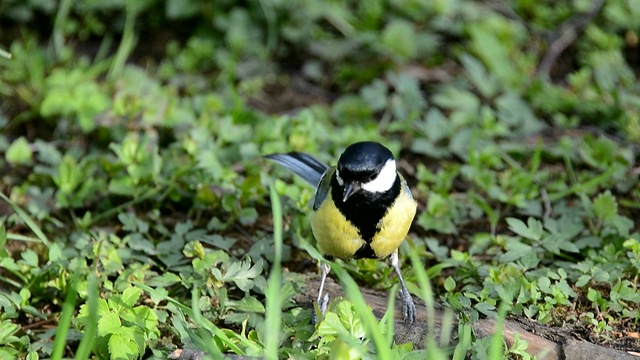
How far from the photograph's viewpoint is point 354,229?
2859 mm

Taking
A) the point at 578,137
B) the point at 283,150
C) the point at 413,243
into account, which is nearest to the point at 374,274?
the point at 413,243

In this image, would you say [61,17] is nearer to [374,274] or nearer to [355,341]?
[374,274]

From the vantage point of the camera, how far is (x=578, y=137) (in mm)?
4438

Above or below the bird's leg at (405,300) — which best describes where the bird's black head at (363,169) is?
above

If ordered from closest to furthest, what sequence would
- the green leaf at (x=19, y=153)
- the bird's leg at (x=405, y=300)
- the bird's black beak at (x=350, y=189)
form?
the bird's black beak at (x=350, y=189)
the bird's leg at (x=405, y=300)
the green leaf at (x=19, y=153)

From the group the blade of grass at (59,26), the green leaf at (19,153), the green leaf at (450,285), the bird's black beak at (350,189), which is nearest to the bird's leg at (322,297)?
the bird's black beak at (350,189)

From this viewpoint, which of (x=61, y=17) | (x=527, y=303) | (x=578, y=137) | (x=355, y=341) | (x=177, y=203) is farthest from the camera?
(x=61, y=17)

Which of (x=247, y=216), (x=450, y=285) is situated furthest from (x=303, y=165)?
(x=450, y=285)

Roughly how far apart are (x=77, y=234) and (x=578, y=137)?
2672mm

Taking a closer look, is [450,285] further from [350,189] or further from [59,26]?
[59,26]

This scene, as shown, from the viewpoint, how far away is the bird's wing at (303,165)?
11.3 ft

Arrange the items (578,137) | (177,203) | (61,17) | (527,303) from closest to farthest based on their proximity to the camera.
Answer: (527,303), (177,203), (578,137), (61,17)

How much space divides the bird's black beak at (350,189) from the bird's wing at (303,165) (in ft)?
1.97

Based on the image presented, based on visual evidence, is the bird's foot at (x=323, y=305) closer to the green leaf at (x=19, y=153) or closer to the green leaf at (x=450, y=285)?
the green leaf at (x=450, y=285)
